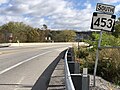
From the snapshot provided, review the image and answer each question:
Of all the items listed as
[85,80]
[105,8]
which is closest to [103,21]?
[105,8]

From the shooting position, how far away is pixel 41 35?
11594 centimetres

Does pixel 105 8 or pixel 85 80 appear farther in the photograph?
pixel 105 8

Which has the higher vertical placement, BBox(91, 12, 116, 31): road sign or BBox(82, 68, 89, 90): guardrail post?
BBox(91, 12, 116, 31): road sign

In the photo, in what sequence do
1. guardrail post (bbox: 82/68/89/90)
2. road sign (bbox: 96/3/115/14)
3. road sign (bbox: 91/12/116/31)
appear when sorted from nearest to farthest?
1. guardrail post (bbox: 82/68/89/90)
2. road sign (bbox: 91/12/116/31)
3. road sign (bbox: 96/3/115/14)

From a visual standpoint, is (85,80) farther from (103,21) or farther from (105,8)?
(105,8)

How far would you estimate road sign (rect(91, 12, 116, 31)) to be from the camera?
384 inches

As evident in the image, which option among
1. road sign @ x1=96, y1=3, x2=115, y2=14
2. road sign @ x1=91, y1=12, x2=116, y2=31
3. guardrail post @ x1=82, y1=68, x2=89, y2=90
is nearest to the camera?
guardrail post @ x1=82, y1=68, x2=89, y2=90

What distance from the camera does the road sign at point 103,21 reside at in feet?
32.0

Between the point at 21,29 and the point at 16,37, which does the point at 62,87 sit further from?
the point at 21,29

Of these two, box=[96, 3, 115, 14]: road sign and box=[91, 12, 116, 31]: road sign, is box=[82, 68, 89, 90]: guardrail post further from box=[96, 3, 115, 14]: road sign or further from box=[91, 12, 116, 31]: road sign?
box=[96, 3, 115, 14]: road sign

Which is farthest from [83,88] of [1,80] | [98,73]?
[98,73]

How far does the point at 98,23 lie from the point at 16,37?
91566mm

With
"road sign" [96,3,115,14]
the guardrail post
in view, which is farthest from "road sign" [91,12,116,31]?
the guardrail post

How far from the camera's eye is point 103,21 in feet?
32.0
